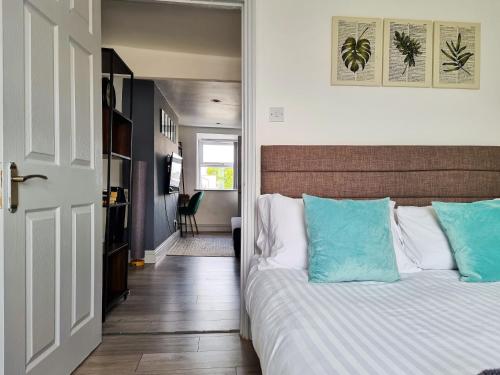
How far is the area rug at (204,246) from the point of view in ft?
16.0

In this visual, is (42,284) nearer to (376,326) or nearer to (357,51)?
(376,326)

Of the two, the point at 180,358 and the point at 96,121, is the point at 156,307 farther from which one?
the point at 96,121

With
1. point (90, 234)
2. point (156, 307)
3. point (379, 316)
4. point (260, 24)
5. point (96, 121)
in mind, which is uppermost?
point (260, 24)

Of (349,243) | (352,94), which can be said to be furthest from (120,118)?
(349,243)

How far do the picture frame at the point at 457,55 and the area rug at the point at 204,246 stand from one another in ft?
11.8

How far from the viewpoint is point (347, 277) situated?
1.44m

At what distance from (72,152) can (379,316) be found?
1.70 metres

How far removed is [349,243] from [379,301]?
322mm

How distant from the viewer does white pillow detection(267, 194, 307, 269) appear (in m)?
1.67

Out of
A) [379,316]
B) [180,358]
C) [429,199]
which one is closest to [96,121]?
[180,358]

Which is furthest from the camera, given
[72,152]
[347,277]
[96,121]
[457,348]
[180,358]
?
[96,121]

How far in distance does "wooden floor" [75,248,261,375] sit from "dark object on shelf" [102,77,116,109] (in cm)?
168

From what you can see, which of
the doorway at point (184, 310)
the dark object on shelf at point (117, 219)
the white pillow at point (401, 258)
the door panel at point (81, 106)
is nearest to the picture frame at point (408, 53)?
the white pillow at point (401, 258)

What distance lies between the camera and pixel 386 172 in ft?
6.82
